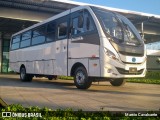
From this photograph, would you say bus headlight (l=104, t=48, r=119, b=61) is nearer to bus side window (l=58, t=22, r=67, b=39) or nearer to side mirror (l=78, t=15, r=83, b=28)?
side mirror (l=78, t=15, r=83, b=28)

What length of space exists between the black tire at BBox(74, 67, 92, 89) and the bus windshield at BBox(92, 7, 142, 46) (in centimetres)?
184

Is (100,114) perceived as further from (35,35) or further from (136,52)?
(35,35)

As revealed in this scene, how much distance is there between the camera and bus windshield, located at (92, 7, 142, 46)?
30.2 feet

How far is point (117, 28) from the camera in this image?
950cm

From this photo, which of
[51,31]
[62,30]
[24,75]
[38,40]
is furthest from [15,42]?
[62,30]

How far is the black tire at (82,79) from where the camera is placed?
31.4 feet

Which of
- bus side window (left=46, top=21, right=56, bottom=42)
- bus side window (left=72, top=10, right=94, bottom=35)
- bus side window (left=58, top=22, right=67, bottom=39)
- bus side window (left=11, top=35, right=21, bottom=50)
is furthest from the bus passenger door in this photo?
bus side window (left=11, top=35, right=21, bottom=50)

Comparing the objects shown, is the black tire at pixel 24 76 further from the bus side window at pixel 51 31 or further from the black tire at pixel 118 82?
the black tire at pixel 118 82

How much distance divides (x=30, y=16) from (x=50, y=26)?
13.2m

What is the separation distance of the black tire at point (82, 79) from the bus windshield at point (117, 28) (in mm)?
1842

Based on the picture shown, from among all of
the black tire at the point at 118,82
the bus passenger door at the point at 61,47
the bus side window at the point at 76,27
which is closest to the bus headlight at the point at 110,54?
the bus side window at the point at 76,27

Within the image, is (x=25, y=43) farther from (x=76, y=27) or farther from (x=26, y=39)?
(x=76, y=27)

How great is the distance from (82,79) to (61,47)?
2255 mm

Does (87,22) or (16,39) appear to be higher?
(16,39)
